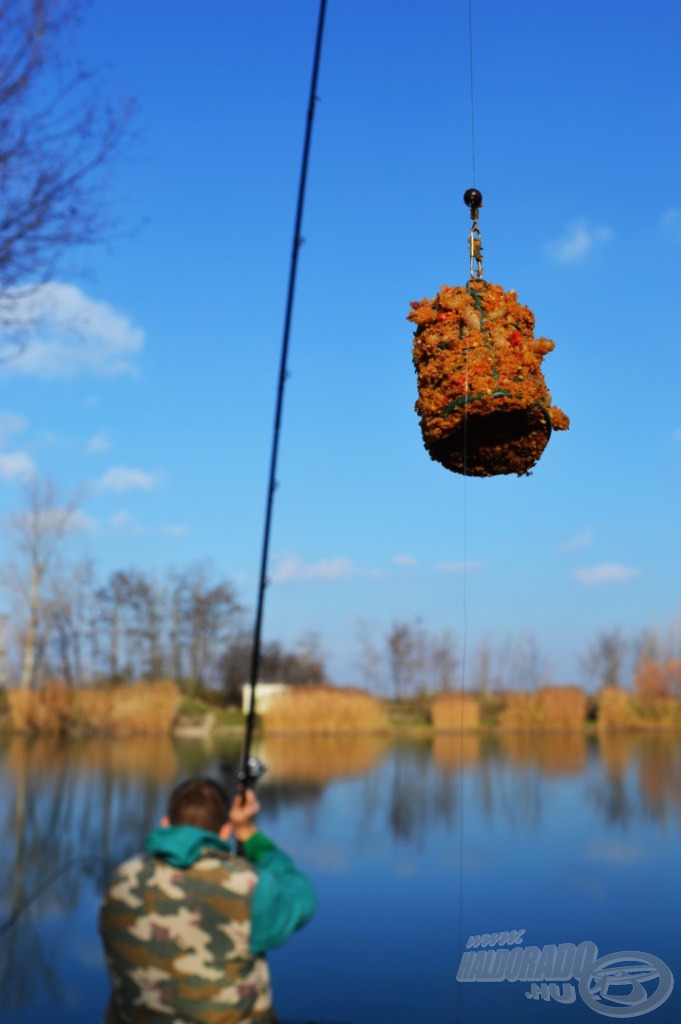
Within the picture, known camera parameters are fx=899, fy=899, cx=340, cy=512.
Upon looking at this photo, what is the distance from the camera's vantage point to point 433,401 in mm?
2555

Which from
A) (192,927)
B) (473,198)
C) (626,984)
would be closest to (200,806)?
(192,927)

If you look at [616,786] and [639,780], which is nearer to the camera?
[616,786]

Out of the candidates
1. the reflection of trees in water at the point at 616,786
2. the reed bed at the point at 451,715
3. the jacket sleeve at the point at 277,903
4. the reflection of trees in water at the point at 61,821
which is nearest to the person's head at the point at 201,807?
the jacket sleeve at the point at 277,903

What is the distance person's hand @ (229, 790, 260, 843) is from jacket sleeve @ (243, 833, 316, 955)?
0.33 ft

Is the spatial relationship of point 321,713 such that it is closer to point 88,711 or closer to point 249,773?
point 88,711

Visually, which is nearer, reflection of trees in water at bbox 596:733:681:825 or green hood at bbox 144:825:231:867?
green hood at bbox 144:825:231:867

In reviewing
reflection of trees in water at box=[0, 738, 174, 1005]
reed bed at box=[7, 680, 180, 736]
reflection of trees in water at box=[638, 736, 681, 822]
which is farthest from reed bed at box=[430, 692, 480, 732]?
reflection of trees in water at box=[0, 738, 174, 1005]

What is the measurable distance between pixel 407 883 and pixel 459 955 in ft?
4.33

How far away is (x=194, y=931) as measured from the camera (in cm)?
157

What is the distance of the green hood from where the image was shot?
1580 millimetres

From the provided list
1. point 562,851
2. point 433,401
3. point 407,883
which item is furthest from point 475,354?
point 562,851

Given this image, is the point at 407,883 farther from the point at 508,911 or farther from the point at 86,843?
the point at 86,843

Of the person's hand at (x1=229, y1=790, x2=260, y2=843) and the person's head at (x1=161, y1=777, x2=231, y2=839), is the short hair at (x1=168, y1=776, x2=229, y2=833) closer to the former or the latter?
the person's head at (x1=161, y1=777, x2=231, y2=839)

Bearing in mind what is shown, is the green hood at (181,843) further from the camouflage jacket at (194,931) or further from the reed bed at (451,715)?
the reed bed at (451,715)
